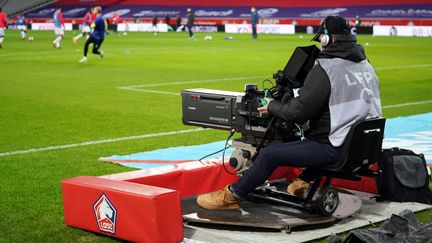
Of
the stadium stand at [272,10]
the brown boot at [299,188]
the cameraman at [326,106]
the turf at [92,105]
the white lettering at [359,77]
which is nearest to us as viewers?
Result: the cameraman at [326,106]

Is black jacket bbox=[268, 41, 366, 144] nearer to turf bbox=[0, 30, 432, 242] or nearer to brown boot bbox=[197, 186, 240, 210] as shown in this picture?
brown boot bbox=[197, 186, 240, 210]

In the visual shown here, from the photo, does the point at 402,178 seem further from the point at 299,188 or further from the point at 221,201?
the point at 221,201

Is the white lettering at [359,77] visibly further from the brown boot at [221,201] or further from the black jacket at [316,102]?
the brown boot at [221,201]

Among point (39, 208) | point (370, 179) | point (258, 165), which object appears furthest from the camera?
point (370, 179)

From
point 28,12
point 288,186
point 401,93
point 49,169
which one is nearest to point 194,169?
point 288,186

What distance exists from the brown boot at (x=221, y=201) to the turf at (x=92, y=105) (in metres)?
1.00

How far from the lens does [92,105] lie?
14070 mm

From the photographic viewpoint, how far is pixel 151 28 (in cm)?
5853

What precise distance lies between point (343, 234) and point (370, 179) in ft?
4.91

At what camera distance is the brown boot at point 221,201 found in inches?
255

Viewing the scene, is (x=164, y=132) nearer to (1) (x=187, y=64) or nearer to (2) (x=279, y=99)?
(2) (x=279, y=99)

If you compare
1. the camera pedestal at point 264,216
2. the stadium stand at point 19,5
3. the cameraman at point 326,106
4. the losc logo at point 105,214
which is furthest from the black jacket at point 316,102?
the stadium stand at point 19,5

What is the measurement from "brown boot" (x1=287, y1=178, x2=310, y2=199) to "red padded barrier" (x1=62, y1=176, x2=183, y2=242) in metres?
1.55

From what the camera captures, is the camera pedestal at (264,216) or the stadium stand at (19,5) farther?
the stadium stand at (19,5)
